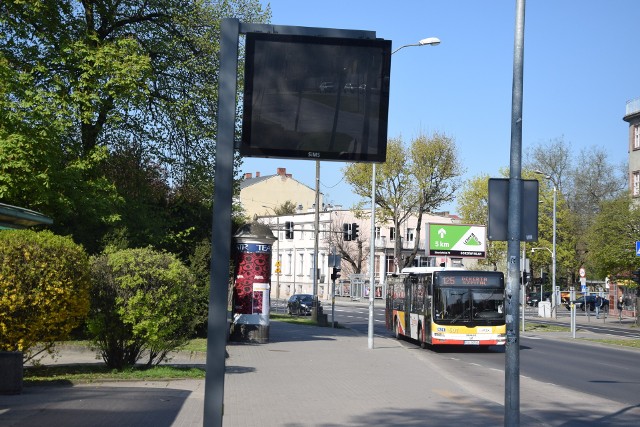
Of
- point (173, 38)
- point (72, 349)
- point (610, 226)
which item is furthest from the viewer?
point (610, 226)

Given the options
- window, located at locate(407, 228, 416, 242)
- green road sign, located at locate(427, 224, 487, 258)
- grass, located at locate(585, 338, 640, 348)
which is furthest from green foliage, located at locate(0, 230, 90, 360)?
window, located at locate(407, 228, 416, 242)

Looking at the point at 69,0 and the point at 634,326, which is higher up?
the point at 69,0

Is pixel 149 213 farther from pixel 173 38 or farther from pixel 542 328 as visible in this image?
pixel 542 328

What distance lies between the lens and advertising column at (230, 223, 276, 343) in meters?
29.3

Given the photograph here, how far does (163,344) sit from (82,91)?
11.7m

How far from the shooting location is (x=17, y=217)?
11.1m

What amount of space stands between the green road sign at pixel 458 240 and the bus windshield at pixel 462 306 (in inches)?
1023

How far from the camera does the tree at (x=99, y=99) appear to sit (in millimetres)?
23391

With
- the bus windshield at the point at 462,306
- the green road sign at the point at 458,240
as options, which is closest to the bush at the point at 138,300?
the bus windshield at the point at 462,306

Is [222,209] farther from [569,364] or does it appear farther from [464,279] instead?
[464,279]

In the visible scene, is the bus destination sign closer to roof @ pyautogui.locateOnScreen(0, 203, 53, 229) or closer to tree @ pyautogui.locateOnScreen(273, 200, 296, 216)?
roof @ pyautogui.locateOnScreen(0, 203, 53, 229)

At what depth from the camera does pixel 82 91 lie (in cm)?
2600

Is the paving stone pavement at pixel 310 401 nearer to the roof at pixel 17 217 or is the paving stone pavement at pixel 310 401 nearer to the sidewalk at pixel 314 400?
the sidewalk at pixel 314 400

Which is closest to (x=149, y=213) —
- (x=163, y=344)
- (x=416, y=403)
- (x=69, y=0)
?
(x=69, y=0)
